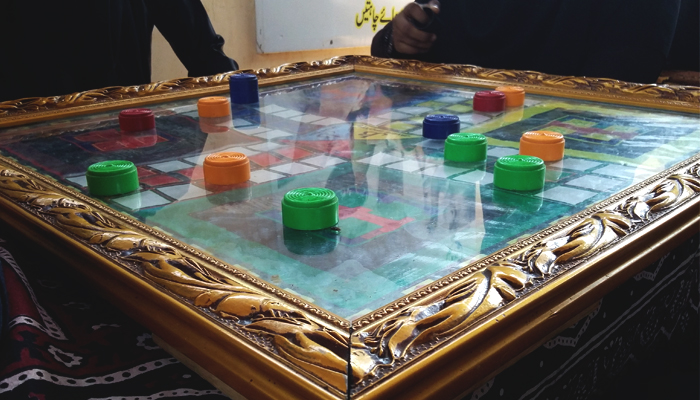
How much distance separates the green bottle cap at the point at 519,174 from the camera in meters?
0.82

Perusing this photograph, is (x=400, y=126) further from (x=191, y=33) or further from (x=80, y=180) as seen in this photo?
(x=191, y=33)

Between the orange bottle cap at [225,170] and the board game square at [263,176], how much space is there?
0.05 feet

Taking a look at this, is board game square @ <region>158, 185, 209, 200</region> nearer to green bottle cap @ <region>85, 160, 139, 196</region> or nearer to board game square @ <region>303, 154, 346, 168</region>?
green bottle cap @ <region>85, 160, 139, 196</region>

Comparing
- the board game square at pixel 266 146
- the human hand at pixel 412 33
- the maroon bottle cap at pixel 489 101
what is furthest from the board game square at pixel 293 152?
the human hand at pixel 412 33

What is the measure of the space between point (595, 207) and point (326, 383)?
0.46 metres

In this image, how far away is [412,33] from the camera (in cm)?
214

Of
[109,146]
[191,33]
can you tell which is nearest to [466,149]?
[109,146]

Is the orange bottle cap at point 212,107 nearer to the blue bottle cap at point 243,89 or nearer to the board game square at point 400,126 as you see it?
the blue bottle cap at point 243,89

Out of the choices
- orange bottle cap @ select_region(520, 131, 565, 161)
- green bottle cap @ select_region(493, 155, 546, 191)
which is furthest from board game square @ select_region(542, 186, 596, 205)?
orange bottle cap @ select_region(520, 131, 565, 161)

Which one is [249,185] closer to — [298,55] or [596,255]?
[596,255]

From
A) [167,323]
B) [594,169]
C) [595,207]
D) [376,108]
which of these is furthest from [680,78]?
[167,323]

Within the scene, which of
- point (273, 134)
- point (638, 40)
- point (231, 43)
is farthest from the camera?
point (231, 43)

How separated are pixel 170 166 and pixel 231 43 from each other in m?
3.01

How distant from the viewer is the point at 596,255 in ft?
2.02
